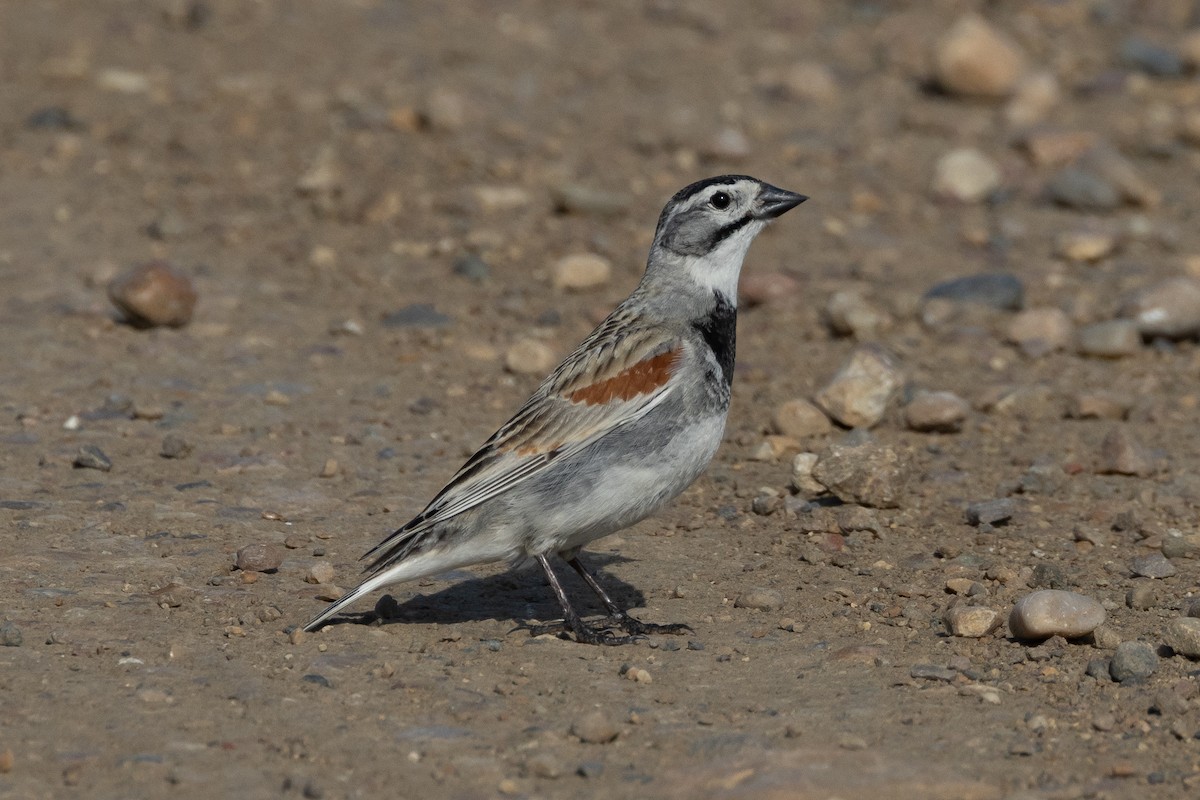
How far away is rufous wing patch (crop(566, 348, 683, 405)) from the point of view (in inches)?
264

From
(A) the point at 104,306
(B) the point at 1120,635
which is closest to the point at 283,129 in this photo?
(A) the point at 104,306

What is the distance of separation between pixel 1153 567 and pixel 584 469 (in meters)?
2.57

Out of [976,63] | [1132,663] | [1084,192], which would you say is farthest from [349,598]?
[976,63]

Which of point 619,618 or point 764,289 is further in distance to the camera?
point 764,289

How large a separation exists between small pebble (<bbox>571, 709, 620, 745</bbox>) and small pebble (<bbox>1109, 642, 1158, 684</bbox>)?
1.90 meters

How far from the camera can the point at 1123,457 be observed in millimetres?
8359

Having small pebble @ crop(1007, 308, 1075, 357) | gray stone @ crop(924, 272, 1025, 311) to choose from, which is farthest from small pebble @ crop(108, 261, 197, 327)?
small pebble @ crop(1007, 308, 1075, 357)

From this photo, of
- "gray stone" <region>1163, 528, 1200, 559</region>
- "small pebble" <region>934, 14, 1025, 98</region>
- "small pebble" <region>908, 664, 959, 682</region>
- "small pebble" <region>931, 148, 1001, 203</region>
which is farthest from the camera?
"small pebble" <region>934, 14, 1025, 98</region>

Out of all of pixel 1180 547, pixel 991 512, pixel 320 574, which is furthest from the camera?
pixel 991 512

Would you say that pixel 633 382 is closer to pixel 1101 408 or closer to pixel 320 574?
pixel 320 574

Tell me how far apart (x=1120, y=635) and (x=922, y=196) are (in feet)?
23.3

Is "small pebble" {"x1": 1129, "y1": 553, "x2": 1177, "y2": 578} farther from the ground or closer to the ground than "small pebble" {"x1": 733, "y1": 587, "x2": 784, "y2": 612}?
farther from the ground

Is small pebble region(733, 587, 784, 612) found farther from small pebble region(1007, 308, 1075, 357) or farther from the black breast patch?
small pebble region(1007, 308, 1075, 357)

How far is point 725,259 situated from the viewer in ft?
24.2
